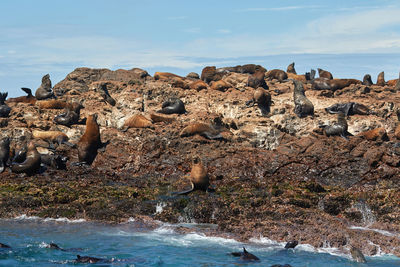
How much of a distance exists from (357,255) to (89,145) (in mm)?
10795

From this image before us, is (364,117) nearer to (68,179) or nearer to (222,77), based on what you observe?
(222,77)

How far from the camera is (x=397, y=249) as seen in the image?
10141mm

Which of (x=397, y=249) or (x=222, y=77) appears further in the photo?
(x=222, y=77)

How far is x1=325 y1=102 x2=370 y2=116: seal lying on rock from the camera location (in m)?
21.2

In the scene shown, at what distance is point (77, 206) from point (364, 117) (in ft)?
43.1

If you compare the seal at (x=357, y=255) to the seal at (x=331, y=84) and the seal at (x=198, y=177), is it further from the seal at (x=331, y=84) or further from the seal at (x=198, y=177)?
the seal at (x=331, y=84)

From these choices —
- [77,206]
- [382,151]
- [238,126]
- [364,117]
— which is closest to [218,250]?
[77,206]

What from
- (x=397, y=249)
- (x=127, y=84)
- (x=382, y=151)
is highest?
(x=127, y=84)

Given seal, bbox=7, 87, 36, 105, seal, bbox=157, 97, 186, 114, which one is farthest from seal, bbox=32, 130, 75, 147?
seal, bbox=7, 87, 36, 105

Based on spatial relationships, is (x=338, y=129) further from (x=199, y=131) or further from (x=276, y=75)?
(x=276, y=75)

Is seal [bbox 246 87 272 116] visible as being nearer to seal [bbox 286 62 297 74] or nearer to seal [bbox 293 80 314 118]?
seal [bbox 293 80 314 118]

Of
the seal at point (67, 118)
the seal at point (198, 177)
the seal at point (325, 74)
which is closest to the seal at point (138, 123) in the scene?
the seal at point (67, 118)

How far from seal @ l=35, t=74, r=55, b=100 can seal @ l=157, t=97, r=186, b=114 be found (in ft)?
20.6

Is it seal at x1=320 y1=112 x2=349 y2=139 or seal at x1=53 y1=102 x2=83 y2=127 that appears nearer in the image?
seal at x1=320 y1=112 x2=349 y2=139
